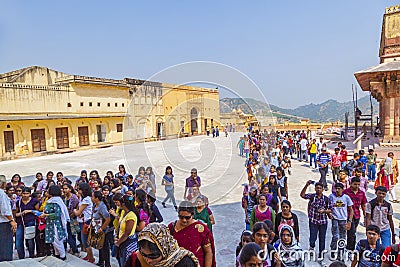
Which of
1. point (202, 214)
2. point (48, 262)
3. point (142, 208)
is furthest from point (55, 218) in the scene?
point (202, 214)

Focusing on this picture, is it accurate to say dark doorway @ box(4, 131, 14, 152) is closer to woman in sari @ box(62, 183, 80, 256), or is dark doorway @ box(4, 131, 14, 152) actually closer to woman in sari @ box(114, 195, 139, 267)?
woman in sari @ box(62, 183, 80, 256)

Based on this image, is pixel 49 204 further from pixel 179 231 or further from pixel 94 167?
pixel 94 167

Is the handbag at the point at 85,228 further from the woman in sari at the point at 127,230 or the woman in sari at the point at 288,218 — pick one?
the woman in sari at the point at 288,218

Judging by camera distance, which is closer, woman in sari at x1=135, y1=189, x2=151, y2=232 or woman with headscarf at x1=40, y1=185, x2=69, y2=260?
woman in sari at x1=135, y1=189, x2=151, y2=232

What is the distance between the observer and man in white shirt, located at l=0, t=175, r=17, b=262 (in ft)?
13.2

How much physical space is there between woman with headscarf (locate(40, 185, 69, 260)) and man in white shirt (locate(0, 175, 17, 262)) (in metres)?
0.40

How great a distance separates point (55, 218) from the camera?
4223mm

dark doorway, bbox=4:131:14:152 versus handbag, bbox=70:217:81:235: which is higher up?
dark doorway, bbox=4:131:14:152

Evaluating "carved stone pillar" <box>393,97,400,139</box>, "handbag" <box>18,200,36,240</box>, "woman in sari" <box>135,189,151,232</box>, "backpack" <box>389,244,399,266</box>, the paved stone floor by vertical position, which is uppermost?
"carved stone pillar" <box>393,97,400,139</box>

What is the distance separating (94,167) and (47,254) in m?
10.7

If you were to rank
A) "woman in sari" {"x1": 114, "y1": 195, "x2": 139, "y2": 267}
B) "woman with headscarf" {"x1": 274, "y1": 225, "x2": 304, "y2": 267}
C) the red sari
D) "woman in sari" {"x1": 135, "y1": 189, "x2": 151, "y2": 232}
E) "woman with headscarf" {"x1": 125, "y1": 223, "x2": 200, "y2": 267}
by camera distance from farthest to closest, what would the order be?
"woman in sari" {"x1": 135, "y1": 189, "x2": 151, "y2": 232} < "woman in sari" {"x1": 114, "y1": 195, "x2": 139, "y2": 267} < "woman with headscarf" {"x1": 274, "y1": 225, "x2": 304, "y2": 267} < the red sari < "woman with headscarf" {"x1": 125, "y1": 223, "x2": 200, "y2": 267}

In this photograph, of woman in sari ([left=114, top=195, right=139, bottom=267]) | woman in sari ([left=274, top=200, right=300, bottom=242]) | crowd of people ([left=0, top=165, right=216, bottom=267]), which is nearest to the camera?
woman in sari ([left=114, top=195, right=139, bottom=267])

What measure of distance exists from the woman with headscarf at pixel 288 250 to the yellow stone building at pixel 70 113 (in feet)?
46.7

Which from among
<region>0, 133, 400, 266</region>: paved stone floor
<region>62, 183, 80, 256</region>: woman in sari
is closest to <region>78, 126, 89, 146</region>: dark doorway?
<region>0, 133, 400, 266</region>: paved stone floor
